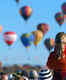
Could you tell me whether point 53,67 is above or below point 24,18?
below

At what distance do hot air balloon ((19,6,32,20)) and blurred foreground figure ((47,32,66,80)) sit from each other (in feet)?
89.7

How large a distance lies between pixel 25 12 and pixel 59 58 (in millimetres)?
28010

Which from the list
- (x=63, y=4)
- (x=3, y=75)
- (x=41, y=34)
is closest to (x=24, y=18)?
(x=41, y=34)

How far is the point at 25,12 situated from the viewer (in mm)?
32344

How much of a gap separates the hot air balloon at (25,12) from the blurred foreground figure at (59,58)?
27353 mm

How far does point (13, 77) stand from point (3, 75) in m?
0.75

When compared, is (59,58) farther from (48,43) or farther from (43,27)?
(43,27)

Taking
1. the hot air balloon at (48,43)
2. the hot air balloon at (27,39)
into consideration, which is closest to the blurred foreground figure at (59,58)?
the hot air balloon at (27,39)

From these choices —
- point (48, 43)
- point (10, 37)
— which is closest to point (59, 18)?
point (48, 43)

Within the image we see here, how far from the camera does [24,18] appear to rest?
3203 centimetres

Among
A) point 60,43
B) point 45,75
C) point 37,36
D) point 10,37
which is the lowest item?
point 45,75

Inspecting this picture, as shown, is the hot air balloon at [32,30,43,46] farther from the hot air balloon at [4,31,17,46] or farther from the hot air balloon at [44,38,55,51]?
the hot air balloon at [4,31,17,46]

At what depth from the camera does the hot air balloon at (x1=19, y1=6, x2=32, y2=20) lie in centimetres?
3188

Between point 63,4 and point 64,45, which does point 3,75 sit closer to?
point 64,45
